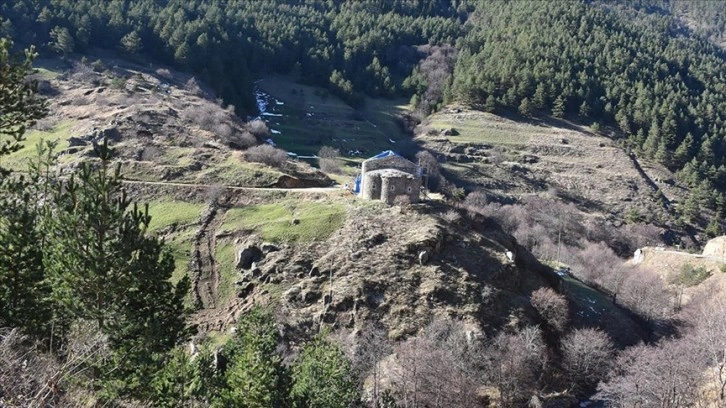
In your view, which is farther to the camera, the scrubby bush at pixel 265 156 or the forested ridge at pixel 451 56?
the forested ridge at pixel 451 56

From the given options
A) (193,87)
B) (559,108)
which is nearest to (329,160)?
(193,87)

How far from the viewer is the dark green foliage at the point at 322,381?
2256cm

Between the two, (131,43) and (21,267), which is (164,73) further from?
(21,267)

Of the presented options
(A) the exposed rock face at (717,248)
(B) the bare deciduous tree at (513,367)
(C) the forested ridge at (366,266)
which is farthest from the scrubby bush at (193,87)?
(A) the exposed rock face at (717,248)

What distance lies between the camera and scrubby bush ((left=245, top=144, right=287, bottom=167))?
206 feet

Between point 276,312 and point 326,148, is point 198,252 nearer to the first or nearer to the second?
point 276,312

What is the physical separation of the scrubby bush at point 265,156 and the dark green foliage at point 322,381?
3861cm

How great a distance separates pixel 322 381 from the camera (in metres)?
24.0

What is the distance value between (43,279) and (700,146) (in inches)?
4280

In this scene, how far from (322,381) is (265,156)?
42.4 meters

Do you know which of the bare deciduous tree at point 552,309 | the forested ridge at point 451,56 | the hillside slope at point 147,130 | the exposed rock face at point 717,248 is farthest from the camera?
the forested ridge at point 451,56

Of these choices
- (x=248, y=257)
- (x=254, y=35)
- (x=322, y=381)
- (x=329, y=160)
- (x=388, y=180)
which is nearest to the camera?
(x=322, y=381)

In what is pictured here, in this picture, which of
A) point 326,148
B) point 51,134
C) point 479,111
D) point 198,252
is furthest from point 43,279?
point 479,111

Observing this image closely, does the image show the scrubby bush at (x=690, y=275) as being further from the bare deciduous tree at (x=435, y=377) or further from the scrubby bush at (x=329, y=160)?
the scrubby bush at (x=329, y=160)
